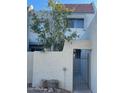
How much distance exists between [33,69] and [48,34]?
250 cm

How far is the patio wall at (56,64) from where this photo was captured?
13234 mm

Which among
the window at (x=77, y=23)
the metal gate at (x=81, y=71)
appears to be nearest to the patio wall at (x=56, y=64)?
the metal gate at (x=81, y=71)

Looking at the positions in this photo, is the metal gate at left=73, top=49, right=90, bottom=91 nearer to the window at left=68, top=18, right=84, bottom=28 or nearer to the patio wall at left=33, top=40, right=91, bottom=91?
the patio wall at left=33, top=40, right=91, bottom=91

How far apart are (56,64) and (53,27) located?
8.91ft

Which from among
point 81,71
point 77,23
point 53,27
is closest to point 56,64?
point 81,71

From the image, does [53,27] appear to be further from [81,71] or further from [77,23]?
[77,23]

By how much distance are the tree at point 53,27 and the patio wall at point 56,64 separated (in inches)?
50.5

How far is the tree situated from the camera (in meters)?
14.9

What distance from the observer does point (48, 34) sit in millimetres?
15164

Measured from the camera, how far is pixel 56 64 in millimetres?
13547

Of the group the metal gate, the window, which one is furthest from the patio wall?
the window
